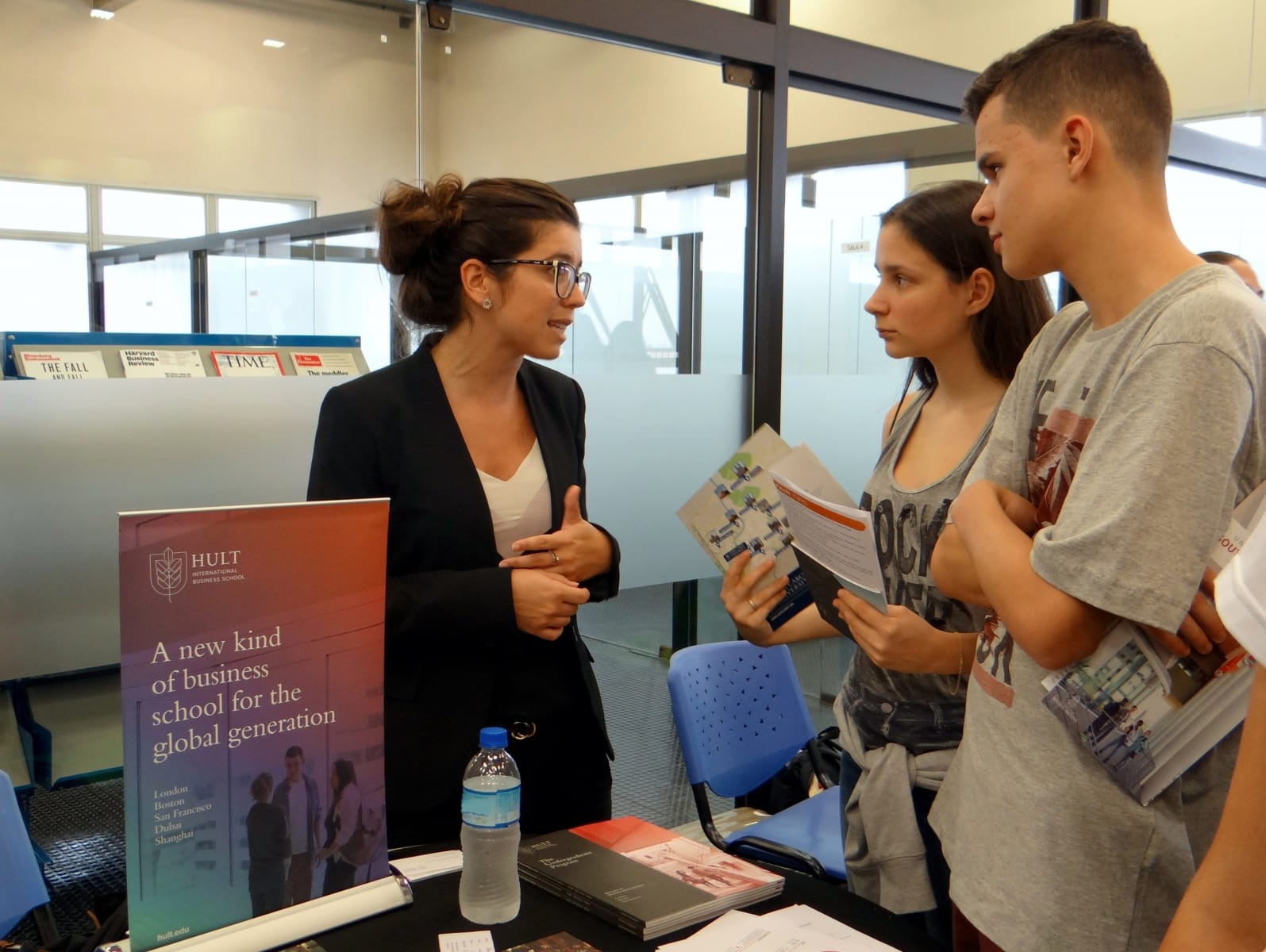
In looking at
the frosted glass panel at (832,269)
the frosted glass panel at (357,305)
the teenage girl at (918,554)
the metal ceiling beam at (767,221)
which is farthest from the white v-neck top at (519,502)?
the frosted glass panel at (832,269)

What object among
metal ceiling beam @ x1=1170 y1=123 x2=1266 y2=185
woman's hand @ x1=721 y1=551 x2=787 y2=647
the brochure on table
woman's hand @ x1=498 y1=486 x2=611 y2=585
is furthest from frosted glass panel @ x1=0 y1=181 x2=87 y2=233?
metal ceiling beam @ x1=1170 y1=123 x2=1266 y2=185

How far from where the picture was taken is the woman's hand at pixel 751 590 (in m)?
1.89

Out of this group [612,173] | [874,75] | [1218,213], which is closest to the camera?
[612,173]

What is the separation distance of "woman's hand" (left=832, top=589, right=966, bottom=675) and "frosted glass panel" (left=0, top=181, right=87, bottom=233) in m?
1.84

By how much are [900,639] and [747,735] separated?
3.92 ft

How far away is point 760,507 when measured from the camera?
185cm

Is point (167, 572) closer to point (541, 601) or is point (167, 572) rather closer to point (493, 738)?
point (493, 738)

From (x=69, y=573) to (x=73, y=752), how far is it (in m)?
0.45

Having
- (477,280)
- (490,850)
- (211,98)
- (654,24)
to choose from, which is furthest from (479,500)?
(654,24)

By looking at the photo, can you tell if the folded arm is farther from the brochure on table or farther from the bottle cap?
the brochure on table

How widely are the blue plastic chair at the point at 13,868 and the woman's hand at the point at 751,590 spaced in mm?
1308

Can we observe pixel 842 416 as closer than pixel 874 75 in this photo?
No

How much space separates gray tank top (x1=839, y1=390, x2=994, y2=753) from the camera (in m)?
1.72

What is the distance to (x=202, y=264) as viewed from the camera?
246cm
